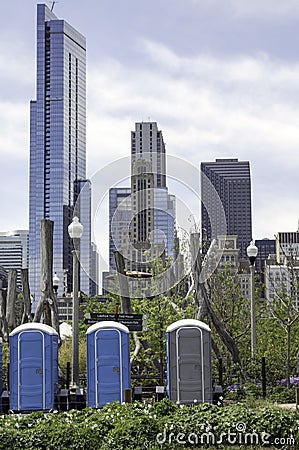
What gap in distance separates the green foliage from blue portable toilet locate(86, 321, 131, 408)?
4014 millimetres

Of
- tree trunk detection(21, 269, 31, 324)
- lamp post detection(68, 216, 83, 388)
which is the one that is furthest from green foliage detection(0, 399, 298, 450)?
tree trunk detection(21, 269, 31, 324)

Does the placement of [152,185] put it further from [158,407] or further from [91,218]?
[158,407]

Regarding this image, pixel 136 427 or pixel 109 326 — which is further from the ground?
pixel 109 326

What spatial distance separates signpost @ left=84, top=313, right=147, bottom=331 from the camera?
16.2 meters

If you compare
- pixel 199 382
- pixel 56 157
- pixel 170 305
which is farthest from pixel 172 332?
pixel 56 157

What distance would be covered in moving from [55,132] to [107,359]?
554 ft

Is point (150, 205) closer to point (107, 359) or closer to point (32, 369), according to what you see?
point (107, 359)

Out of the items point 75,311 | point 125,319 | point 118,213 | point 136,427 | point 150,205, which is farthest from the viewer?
point 150,205

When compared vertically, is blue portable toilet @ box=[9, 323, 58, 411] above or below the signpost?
below

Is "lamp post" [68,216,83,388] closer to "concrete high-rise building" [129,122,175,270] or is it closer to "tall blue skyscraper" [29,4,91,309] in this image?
"concrete high-rise building" [129,122,175,270]

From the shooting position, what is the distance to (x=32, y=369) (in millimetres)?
15078

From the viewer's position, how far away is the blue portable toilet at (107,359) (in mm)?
15053

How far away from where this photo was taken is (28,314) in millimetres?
27062

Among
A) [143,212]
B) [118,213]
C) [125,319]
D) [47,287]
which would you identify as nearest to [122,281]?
[47,287]
